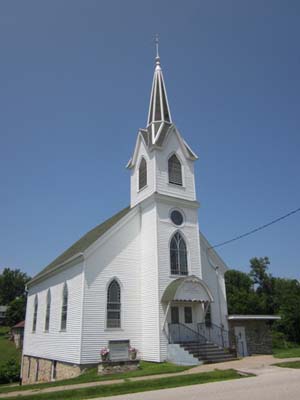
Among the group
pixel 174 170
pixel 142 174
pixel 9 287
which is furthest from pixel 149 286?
pixel 9 287

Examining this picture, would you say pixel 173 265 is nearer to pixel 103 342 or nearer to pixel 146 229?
pixel 146 229

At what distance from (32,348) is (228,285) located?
45717mm

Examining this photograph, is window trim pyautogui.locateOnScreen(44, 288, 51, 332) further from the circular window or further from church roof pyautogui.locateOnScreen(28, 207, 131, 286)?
the circular window

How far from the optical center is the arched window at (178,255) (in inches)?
860

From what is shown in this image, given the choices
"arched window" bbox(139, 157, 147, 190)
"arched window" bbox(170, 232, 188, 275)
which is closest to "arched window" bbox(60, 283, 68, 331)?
"arched window" bbox(170, 232, 188, 275)

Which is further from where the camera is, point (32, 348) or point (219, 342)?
point (32, 348)

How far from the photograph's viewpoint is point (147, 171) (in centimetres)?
2425

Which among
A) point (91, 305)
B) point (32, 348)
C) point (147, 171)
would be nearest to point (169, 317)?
point (91, 305)

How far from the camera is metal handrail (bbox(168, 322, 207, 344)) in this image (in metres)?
19.8

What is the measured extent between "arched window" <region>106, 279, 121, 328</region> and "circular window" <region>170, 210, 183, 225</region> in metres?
5.40

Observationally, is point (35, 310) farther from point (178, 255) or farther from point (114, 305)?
point (178, 255)

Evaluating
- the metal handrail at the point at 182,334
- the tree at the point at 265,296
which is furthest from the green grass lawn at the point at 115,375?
the tree at the point at 265,296

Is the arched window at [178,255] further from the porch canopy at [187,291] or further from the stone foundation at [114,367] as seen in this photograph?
the stone foundation at [114,367]

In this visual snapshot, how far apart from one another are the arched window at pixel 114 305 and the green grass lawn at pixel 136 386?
7.85 meters
